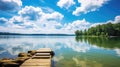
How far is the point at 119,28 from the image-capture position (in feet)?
437

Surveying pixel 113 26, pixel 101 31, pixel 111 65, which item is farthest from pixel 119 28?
pixel 111 65

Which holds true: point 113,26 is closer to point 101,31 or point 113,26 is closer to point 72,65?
point 101,31

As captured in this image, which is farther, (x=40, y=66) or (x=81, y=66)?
(x=81, y=66)

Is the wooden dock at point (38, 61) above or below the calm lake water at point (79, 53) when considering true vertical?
above

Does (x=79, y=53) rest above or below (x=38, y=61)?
below

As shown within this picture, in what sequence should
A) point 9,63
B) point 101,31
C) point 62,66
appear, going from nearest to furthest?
point 9,63 < point 62,66 < point 101,31

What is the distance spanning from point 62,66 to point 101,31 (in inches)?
5359

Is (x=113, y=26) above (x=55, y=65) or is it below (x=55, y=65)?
above

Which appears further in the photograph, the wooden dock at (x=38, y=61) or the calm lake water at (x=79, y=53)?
the calm lake water at (x=79, y=53)

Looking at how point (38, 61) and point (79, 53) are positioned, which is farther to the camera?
point (79, 53)

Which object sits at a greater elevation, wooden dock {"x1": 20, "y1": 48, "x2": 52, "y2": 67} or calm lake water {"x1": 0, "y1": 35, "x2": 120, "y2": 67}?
wooden dock {"x1": 20, "y1": 48, "x2": 52, "y2": 67}

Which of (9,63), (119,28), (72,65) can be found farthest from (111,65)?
(119,28)

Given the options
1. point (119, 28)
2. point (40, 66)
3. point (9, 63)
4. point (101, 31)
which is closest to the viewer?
point (40, 66)

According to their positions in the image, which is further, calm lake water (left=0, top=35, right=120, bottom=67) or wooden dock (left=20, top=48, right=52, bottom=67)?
calm lake water (left=0, top=35, right=120, bottom=67)
